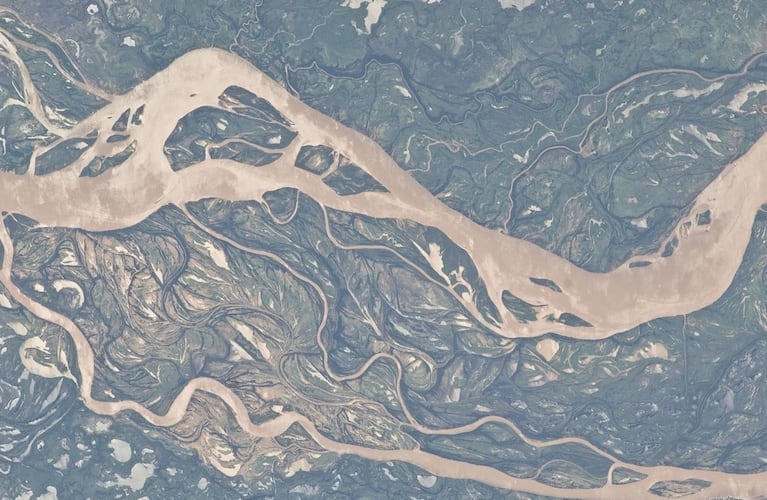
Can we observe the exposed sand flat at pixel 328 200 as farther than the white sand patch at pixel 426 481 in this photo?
No

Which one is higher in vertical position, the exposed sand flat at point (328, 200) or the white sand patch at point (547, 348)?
the exposed sand flat at point (328, 200)

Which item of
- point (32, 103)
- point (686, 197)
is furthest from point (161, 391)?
point (686, 197)

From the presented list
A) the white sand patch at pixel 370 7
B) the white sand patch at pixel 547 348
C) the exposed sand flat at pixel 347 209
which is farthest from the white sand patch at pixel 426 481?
the white sand patch at pixel 370 7

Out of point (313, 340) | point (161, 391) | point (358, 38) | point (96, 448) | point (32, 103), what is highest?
point (358, 38)

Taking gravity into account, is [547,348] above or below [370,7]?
below

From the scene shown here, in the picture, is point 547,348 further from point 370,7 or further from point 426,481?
point 370,7

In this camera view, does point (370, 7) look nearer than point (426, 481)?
Yes

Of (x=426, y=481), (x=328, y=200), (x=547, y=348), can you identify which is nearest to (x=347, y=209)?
(x=328, y=200)

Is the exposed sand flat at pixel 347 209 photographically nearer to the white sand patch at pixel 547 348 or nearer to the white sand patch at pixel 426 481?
the white sand patch at pixel 547 348

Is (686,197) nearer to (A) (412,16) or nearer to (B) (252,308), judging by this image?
(A) (412,16)
